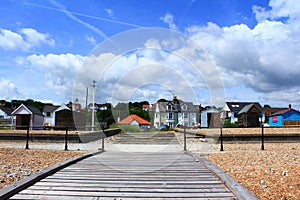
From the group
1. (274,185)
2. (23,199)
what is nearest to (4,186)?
(23,199)

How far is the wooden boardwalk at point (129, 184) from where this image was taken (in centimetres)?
444

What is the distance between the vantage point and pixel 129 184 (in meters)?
5.07

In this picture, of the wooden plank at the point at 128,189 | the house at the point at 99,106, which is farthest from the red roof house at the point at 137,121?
the wooden plank at the point at 128,189

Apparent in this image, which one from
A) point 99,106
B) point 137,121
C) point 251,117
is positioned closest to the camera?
point 99,106

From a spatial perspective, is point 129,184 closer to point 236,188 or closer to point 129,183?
point 129,183

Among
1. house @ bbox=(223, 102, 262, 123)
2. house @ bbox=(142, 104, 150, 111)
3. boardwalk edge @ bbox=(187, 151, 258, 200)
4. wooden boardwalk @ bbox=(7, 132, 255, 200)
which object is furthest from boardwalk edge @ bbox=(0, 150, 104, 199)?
house @ bbox=(223, 102, 262, 123)

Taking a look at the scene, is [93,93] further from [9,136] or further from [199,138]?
[199,138]

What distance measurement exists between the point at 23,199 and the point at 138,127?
37.0ft

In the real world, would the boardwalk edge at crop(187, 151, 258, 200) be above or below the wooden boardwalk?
above

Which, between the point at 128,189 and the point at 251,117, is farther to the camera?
the point at 251,117

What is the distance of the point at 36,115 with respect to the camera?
99.8ft

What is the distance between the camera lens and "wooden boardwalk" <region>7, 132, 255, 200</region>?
14.6ft

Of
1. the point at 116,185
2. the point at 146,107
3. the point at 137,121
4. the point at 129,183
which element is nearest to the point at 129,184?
the point at 129,183

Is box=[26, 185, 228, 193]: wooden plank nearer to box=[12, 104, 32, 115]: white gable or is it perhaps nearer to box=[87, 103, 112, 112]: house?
box=[87, 103, 112, 112]: house
